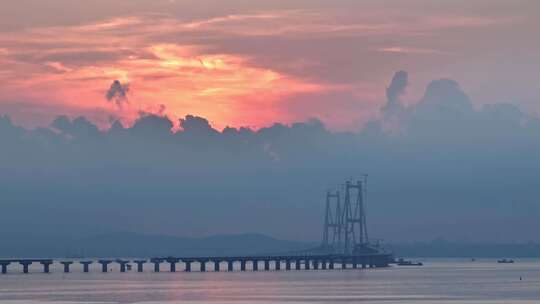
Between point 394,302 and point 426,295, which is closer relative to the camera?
point 394,302

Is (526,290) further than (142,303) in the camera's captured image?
Yes

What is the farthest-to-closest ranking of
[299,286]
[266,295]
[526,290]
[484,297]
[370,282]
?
1. [370,282]
2. [299,286]
3. [526,290]
4. [266,295]
5. [484,297]

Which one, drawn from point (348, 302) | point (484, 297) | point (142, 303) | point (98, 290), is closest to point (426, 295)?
point (484, 297)

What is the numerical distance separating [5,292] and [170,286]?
23.7 m

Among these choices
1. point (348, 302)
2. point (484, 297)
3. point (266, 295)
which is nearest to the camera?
point (348, 302)

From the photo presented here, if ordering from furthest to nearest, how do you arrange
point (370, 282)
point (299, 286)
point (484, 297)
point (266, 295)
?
1. point (370, 282)
2. point (299, 286)
3. point (266, 295)
4. point (484, 297)

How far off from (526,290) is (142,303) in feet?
147

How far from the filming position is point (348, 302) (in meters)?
123

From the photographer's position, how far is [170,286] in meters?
170

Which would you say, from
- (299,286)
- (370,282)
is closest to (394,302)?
(299,286)

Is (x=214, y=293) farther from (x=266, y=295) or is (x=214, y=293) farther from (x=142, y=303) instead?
(x=142, y=303)

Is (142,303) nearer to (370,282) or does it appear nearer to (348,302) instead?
A: (348,302)

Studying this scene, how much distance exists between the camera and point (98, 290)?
15812cm

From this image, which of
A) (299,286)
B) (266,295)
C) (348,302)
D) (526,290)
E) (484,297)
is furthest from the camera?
(299,286)
